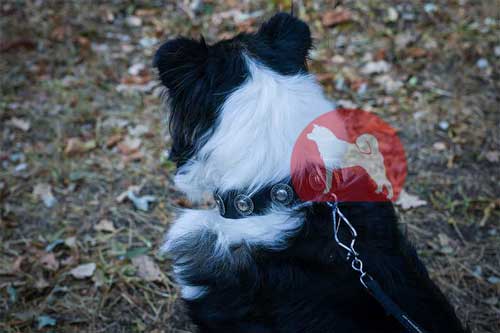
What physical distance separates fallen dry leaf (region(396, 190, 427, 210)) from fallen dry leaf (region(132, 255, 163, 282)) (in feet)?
5.65

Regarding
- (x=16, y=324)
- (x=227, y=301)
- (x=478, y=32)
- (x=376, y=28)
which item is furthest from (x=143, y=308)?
(x=478, y=32)

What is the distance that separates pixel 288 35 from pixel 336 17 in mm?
3196

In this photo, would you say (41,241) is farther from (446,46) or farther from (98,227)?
(446,46)

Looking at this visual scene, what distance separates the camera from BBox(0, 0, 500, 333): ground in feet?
10.1

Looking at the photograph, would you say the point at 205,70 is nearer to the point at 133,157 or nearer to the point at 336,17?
the point at 133,157

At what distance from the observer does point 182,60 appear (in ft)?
6.89

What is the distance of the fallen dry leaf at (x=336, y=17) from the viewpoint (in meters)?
5.16

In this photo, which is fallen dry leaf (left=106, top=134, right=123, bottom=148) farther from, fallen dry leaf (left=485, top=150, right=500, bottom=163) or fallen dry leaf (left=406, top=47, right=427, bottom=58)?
fallen dry leaf (left=485, top=150, right=500, bottom=163)

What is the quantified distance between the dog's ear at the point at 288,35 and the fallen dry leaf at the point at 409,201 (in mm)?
1603

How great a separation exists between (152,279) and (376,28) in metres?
3.47

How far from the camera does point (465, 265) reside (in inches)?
122

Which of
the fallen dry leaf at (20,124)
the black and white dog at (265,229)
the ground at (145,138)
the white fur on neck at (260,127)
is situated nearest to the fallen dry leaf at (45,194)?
the ground at (145,138)

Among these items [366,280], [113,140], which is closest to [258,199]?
[366,280]

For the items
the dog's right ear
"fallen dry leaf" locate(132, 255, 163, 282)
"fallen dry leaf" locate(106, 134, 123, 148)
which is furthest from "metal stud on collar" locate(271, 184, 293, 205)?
"fallen dry leaf" locate(106, 134, 123, 148)
